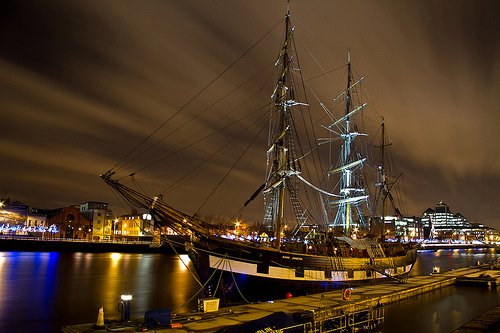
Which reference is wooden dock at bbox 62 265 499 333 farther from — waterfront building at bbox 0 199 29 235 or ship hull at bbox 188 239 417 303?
waterfront building at bbox 0 199 29 235

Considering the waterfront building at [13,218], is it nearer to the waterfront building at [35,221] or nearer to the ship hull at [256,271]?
the waterfront building at [35,221]

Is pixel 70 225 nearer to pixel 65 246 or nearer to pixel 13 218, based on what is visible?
pixel 13 218

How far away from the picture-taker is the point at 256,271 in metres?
32.3

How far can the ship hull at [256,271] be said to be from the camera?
31641 millimetres

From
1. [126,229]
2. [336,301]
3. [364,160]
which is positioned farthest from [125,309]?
[126,229]

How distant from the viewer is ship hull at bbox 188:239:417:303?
3164 centimetres

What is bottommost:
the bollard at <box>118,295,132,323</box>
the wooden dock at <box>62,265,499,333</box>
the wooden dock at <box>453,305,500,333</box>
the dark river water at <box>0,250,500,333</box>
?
the dark river water at <box>0,250,500,333</box>

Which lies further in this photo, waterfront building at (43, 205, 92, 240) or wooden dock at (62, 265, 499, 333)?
waterfront building at (43, 205, 92, 240)

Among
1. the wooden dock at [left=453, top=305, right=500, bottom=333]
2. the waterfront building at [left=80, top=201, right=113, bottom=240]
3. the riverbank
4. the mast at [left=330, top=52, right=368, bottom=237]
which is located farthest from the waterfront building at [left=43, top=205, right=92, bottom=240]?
the wooden dock at [left=453, top=305, right=500, bottom=333]

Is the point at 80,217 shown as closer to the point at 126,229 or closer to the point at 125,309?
the point at 126,229

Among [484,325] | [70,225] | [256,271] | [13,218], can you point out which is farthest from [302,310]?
[13,218]

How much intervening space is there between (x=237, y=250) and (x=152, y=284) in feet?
86.9

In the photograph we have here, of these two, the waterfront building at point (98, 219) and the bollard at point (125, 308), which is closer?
the bollard at point (125, 308)

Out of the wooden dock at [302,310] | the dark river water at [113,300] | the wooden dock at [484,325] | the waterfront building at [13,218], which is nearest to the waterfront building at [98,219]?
the waterfront building at [13,218]
